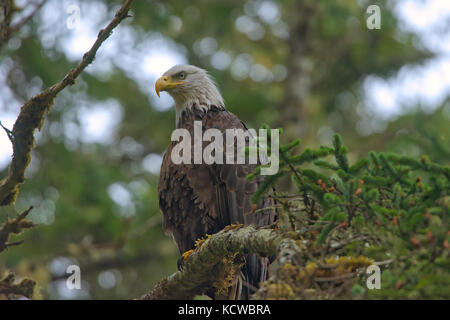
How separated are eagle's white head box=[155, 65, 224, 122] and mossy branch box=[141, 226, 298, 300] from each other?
210 centimetres

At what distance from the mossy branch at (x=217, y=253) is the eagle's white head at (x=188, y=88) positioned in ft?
6.89

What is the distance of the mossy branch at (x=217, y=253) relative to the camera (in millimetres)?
2873

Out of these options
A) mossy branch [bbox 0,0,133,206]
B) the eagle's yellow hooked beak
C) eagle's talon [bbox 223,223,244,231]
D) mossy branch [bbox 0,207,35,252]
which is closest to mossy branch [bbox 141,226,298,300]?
eagle's talon [bbox 223,223,244,231]

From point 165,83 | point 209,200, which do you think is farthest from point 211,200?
point 165,83

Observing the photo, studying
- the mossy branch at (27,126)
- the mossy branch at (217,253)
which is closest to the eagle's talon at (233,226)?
the mossy branch at (217,253)

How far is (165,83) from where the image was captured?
5672 millimetres

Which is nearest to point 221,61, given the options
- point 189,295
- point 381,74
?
point 381,74

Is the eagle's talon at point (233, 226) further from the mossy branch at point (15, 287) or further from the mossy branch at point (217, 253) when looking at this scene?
the mossy branch at point (15, 287)

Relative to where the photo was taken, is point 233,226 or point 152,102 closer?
point 233,226

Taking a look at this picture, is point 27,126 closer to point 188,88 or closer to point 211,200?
point 211,200

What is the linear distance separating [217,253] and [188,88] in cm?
267

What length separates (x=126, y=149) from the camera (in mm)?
12727

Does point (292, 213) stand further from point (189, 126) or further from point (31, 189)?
point (31, 189)

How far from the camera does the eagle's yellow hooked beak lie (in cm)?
559
